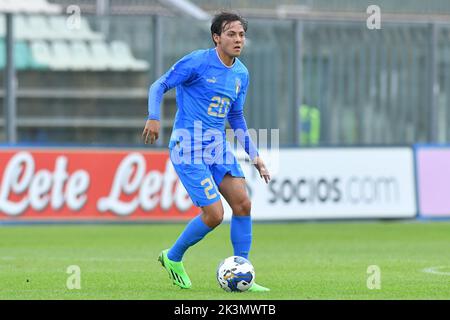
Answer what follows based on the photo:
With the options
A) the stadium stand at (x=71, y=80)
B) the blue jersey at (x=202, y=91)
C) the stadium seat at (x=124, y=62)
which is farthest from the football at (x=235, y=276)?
the stadium seat at (x=124, y=62)

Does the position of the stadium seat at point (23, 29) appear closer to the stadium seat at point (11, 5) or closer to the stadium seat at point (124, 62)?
the stadium seat at point (11, 5)

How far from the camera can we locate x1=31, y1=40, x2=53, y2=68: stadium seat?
26.8m

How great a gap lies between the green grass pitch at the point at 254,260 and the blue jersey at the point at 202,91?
1.34 meters

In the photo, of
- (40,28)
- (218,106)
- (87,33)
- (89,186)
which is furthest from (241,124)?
(40,28)

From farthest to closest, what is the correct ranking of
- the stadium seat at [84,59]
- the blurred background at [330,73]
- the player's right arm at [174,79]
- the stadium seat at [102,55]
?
the stadium seat at [102,55], the stadium seat at [84,59], the blurred background at [330,73], the player's right arm at [174,79]

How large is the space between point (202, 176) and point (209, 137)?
335 millimetres

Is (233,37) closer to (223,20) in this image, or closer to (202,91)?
(223,20)

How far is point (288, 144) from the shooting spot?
19.7 metres

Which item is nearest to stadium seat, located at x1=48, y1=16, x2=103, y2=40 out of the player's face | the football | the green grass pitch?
the green grass pitch

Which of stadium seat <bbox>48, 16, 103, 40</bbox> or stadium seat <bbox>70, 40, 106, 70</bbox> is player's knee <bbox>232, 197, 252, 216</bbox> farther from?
stadium seat <bbox>48, 16, 103, 40</bbox>

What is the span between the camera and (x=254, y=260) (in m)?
13.3

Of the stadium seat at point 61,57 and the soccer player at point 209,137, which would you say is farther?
the stadium seat at point 61,57

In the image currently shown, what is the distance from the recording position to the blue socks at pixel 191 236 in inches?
389
